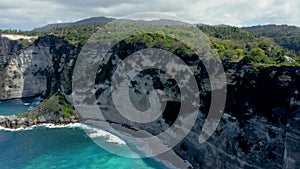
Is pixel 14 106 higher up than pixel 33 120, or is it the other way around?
pixel 33 120

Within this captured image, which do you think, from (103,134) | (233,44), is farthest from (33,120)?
(233,44)

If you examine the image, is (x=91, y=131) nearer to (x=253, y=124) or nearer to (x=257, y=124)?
(x=253, y=124)

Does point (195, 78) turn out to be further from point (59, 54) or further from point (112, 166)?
point (59, 54)

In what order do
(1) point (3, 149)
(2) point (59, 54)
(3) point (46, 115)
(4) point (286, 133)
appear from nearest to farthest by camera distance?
(4) point (286, 133) < (1) point (3, 149) < (3) point (46, 115) < (2) point (59, 54)

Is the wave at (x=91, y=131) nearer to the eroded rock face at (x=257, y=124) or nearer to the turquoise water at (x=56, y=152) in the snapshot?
the turquoise water at (x=56, y=152)

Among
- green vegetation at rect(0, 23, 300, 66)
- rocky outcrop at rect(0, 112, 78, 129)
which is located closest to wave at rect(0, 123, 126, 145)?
rocky outcrop at rect(0, 112, 78, 129)

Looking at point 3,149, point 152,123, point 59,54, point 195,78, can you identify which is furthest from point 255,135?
point 59,54
